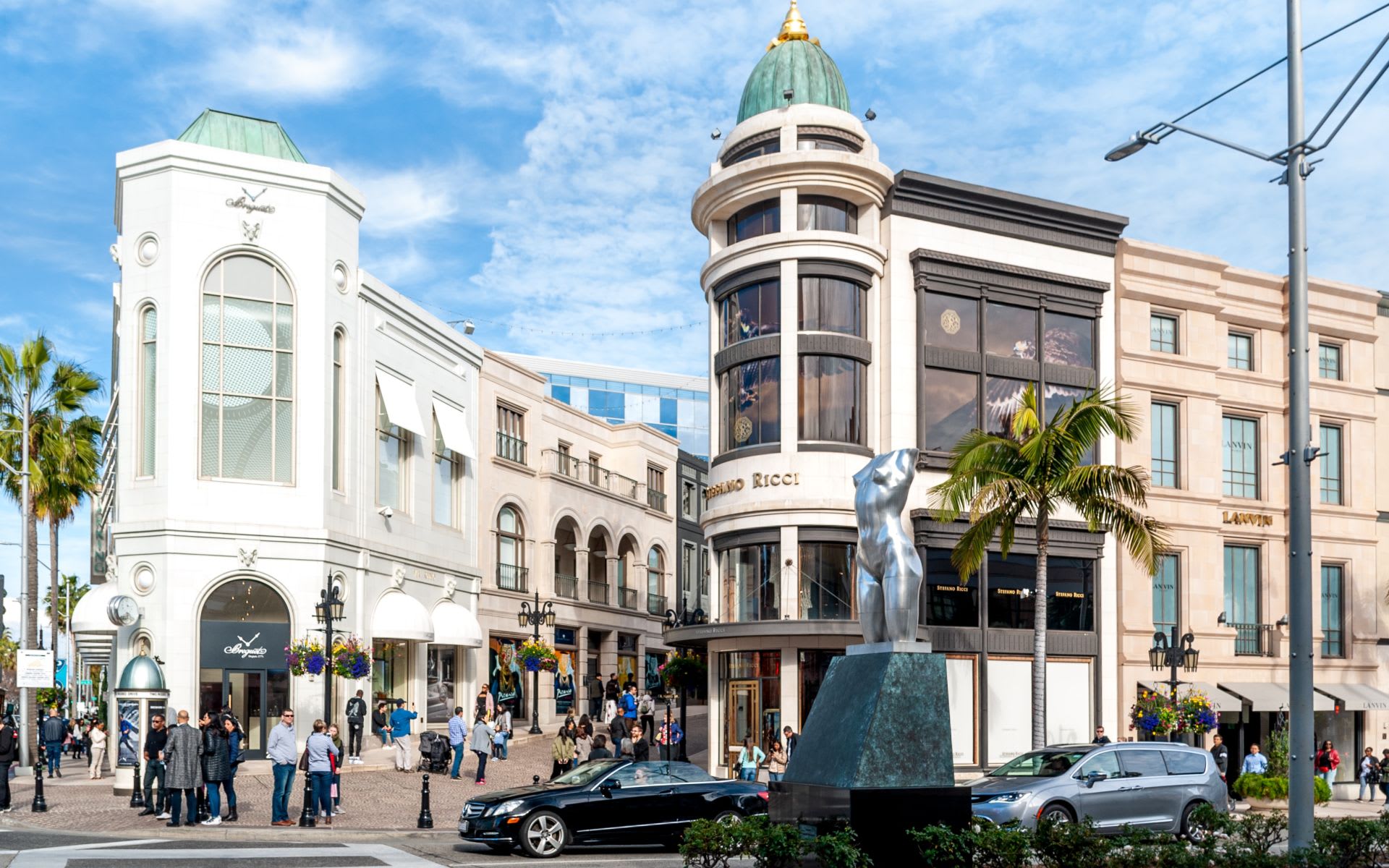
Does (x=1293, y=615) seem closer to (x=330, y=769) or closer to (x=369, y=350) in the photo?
(x=330, y=769)

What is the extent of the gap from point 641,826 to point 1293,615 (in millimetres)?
9020

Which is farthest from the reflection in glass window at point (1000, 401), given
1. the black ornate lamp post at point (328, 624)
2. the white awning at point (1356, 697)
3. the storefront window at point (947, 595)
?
the black ornate lamp post at point (328, 624)

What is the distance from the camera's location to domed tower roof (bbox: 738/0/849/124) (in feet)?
121

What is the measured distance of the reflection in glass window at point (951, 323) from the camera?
1412 inches

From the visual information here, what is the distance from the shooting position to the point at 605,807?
19125 millimetres

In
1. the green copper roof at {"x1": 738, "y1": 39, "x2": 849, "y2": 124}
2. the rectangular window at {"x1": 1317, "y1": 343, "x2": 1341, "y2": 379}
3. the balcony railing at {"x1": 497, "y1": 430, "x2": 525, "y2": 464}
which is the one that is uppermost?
the green copper roof at {"x1": 738, "y1": 39, "x2": 849, "y2": 124}

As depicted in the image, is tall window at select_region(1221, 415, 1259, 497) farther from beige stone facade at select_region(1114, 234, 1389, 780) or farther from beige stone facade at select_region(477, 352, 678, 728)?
beige stone facade at select_region(477, 352, 678, 728)

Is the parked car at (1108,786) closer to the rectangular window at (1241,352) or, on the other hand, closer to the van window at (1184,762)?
the van window at (1184,762)

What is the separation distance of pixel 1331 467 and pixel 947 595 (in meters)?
14.2

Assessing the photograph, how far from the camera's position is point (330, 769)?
21797 mm

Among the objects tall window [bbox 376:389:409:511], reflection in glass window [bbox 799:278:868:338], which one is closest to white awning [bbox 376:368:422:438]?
tall window [bbox 376:389:409:511]

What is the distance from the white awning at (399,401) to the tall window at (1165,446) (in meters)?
20.4

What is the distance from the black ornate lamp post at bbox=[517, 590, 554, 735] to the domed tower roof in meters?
16.8

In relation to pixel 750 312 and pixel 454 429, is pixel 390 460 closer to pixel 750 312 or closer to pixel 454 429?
pixel 454 429
